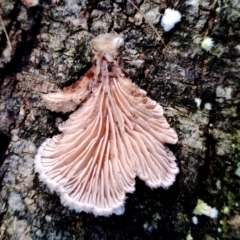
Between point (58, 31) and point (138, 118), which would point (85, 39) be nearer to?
point (58, 31)

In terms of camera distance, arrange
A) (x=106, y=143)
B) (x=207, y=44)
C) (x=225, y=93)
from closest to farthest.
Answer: (x=106, y=143), (x=225, y=93), (x=207, y=44)

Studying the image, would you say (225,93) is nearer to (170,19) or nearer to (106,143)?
(170,19)

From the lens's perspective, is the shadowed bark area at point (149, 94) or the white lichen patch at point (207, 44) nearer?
the shadowed bark area at point (149, 94)

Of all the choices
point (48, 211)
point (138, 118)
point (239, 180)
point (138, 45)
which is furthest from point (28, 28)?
point (239, 180)

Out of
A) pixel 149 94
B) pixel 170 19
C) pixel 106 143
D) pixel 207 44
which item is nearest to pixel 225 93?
pixel 207 44

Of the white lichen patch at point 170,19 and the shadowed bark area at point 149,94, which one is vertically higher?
the white lichen patch at point 170,19

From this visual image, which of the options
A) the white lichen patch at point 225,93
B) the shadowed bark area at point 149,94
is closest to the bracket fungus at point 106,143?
the shadowed bark area at point 149,94

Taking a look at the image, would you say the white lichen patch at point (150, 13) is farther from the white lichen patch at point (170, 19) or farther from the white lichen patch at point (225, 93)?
the white lichen patch at point (225, 93)
